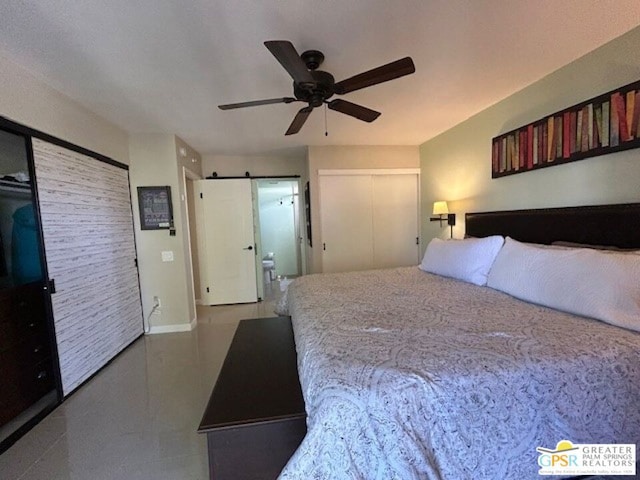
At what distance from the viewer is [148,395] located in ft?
7.70

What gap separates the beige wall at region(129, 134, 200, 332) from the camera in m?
3.56

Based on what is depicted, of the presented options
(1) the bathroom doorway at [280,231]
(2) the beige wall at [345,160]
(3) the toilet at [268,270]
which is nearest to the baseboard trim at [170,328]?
(2) the beige wall at [345,160]

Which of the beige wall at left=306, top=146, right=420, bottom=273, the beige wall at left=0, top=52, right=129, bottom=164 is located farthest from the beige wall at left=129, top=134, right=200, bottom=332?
the beige wall at left=306, top=146, right=420, bottom=273

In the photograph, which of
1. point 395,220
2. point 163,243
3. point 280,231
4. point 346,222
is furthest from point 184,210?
point 280,231

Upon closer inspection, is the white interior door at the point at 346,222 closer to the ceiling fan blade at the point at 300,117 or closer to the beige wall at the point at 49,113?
the ceiling fan blade at the point at 300,117

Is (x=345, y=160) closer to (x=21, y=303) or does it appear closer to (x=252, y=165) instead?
(x=252, y=165)

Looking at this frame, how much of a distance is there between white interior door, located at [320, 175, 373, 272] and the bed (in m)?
2.93

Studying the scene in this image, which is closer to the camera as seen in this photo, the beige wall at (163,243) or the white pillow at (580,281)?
the white pillow at (580,281)

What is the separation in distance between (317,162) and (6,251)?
331cm

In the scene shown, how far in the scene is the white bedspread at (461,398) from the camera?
39.6 inches

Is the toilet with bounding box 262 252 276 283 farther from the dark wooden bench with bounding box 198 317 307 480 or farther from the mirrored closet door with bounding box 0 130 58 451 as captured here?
the dark wooden bench with bounding box 198 317 307 480

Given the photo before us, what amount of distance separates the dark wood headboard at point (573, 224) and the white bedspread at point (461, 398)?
0.85 metres

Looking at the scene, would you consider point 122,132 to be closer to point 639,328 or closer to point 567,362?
point 567,362

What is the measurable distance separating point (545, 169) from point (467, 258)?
3.27 ft
